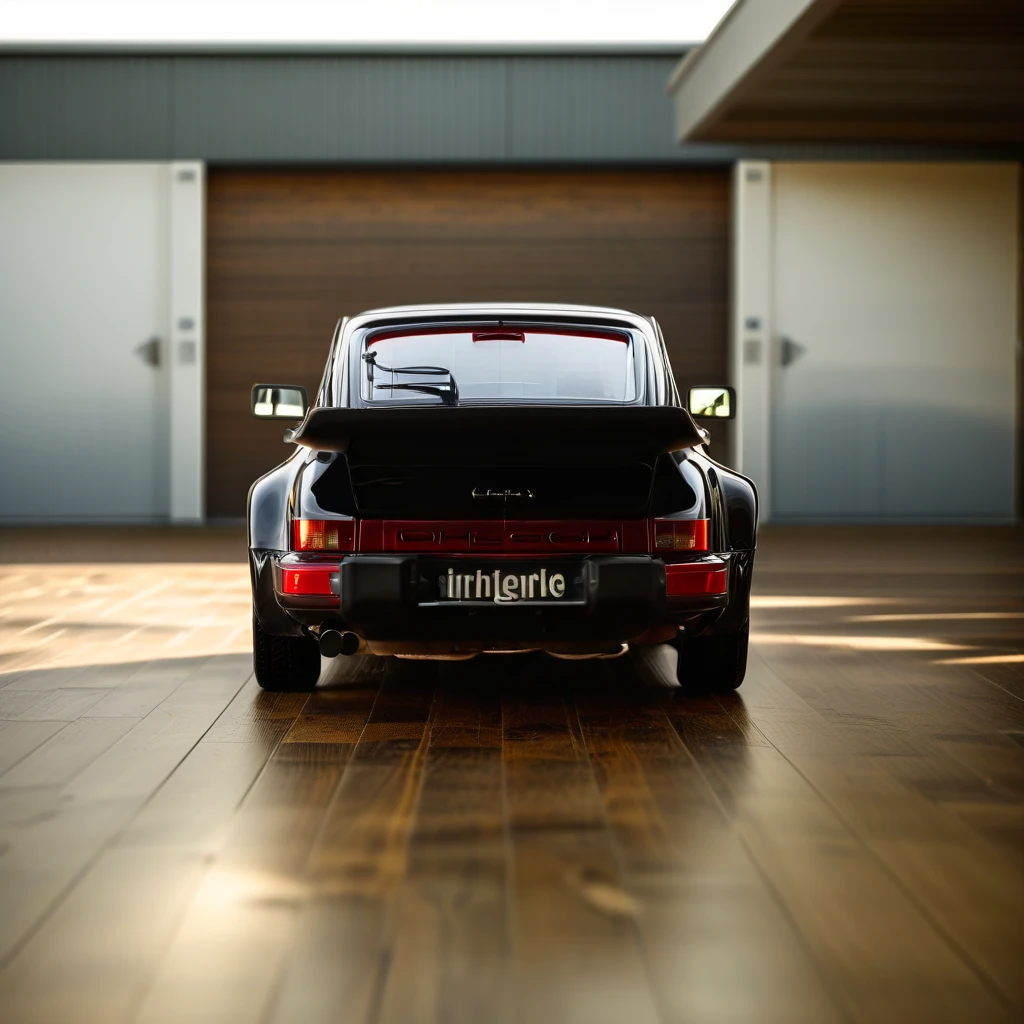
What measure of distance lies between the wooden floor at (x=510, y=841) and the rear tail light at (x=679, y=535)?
0.58 m

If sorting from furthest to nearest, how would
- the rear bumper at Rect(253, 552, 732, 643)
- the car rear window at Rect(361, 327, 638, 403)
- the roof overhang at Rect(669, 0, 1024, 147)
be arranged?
1. the roof overhang at Rect(669, 0, 1024, 147)
2. the car rear window at Rect(361, 327, 638, 403)
3. the rear bumper at Rect(253, 552, 732, 643)

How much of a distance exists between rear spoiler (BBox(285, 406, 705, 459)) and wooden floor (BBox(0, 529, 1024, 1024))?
0.92m

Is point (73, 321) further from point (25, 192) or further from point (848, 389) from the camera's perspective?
point (848, 389)

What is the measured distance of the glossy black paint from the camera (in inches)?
174

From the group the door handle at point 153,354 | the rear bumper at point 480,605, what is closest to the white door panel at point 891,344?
the door handle at point 153,354

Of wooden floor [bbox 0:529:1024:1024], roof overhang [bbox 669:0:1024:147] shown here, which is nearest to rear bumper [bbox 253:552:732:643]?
wooden floor [bbox 0:529:1024:1024]

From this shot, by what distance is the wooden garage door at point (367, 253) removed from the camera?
630 inches

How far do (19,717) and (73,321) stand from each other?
1207 cm

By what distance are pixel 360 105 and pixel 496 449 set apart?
1208 centimetres

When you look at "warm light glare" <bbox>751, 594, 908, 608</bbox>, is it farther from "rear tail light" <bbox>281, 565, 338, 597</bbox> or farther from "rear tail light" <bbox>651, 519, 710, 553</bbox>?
"rear tail light" <bbox>281, 565, 338, 597</bbox>

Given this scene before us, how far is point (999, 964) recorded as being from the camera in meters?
2.44

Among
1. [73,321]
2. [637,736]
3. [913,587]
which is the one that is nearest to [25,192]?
[73,321]

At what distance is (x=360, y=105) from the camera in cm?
1573

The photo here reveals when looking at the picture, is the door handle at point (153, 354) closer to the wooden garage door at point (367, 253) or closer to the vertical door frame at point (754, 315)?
the wooden garage door at point (367, 253)
